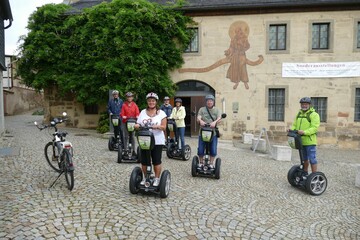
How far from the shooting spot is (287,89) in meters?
14.9

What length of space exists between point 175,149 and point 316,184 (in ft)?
13.2

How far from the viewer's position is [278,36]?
14.9 m

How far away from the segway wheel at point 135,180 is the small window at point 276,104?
11557mm

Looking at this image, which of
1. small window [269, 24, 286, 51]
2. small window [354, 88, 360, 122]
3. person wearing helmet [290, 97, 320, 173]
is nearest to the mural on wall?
small window [269, 24, 286, 51]

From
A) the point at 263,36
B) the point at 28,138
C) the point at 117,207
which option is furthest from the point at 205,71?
the point at 117,207

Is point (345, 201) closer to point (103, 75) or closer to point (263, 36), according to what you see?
point (263, 36)

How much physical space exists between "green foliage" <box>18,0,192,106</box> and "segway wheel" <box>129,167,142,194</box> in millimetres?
9294

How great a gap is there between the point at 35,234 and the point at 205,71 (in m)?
12.8

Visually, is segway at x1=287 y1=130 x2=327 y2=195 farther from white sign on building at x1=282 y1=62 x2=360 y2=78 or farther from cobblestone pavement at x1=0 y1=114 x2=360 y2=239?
white sign on building at x1=282 y1=62 x2=360 y2=78

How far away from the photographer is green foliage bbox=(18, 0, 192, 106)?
14.0 meters

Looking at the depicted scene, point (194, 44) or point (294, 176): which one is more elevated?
point (194, 44)

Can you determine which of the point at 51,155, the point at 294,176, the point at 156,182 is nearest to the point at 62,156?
the point at 51,155

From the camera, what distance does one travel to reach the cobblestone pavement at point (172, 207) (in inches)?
145

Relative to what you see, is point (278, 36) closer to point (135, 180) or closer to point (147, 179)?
point (147, 179)
